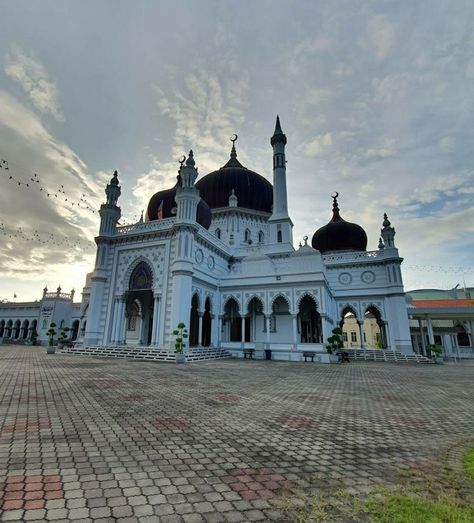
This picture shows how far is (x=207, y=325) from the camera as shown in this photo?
95.0ft

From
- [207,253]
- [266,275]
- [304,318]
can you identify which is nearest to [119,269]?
[207,253]

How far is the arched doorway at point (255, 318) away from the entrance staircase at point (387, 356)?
368 inches

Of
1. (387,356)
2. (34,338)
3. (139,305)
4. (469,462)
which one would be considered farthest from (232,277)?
(34,338)

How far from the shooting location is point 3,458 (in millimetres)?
3572

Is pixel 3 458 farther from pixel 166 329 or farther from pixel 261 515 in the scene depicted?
pixel 166 329

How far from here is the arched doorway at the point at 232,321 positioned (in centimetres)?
2934

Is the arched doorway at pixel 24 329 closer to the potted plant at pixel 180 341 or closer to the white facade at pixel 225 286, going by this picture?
the white facade at pixel 225 286

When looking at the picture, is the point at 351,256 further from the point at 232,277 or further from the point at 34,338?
the point at 34,338

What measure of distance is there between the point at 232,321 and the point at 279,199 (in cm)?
1410

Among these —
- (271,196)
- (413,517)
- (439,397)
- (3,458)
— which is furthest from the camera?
(271,196)

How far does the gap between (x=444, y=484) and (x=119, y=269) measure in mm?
27404

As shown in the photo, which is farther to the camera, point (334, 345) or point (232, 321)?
point (232, 321)

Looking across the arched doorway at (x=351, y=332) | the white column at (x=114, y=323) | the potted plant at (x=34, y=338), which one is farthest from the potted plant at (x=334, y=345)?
the potted plant at (x=34, y=338)

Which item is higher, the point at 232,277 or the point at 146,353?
the point at 232,277
